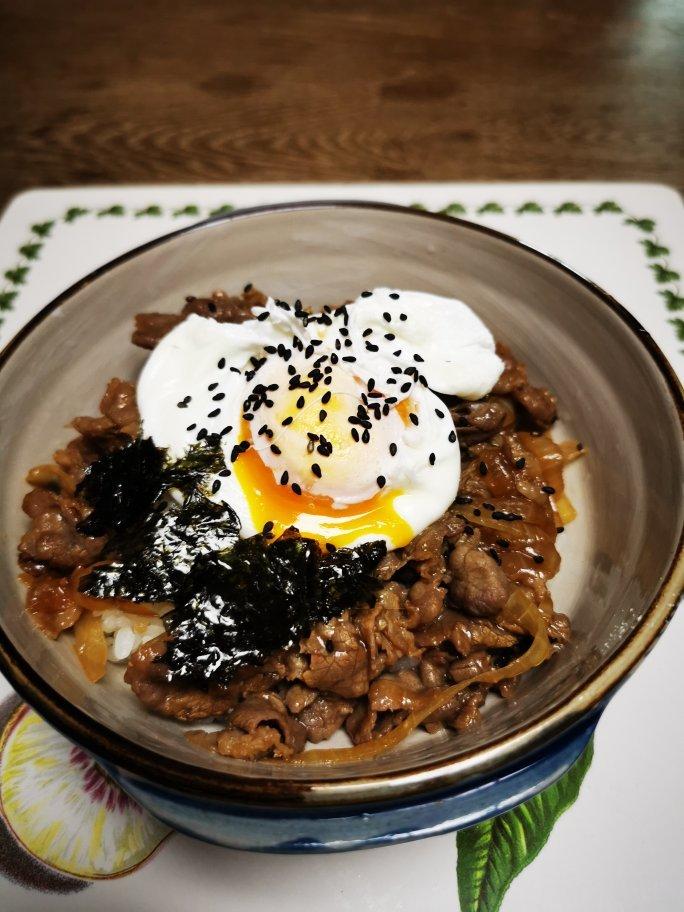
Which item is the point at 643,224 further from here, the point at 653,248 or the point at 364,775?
the point at 364,775

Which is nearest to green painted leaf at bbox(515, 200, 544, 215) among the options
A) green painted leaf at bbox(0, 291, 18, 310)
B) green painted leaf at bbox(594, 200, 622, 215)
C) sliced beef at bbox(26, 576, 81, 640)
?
green painted leaf at bbox(594, 200, 622, 215)

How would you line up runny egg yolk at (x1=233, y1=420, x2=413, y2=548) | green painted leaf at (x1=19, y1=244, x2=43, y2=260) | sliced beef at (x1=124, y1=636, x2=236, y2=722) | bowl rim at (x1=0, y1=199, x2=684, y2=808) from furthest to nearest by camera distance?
green painted leaf at (x1=19, y1=244, x2=43, y2=260)
runny egg yolk at (x1=233, y1=420, x2=413, y2=548)
sliced beef at (x1=124, y1=636, x2=236, y2=722)
bowl rim at (x1=0, y1=199, x2=684, y2=808)

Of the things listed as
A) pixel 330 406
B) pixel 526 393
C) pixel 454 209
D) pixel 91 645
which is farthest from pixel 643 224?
pixel 91 645

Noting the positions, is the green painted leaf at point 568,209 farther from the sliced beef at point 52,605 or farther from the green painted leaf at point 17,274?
the sliced beef at point 52,605

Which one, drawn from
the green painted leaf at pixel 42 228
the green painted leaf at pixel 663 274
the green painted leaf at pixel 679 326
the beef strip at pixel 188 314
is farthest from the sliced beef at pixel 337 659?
the green painted leaf at pixel 42 228

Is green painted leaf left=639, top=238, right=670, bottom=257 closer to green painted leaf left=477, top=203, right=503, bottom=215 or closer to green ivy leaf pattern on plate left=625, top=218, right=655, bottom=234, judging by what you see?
green ivy leaf pattern on plate left=625, top=218, right=655, bottom=234
